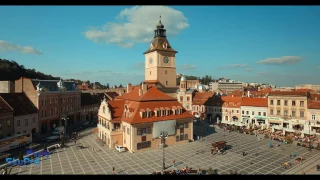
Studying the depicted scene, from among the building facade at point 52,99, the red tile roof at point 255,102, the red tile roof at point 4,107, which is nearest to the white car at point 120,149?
the building facade at point 52,99

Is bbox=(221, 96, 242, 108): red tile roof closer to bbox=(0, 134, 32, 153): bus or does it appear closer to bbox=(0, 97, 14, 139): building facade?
bbox=(0, 134, 32, 153): bus

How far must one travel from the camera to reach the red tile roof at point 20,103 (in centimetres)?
5112

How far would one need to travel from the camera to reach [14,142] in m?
44.1

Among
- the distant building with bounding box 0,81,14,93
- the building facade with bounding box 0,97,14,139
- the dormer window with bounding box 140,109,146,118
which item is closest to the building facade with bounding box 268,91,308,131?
the dormer window with bounding box 140,109,146,118

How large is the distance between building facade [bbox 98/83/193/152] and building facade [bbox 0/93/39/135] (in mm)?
17403

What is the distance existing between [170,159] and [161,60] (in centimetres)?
3147

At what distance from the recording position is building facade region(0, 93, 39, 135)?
5082cm

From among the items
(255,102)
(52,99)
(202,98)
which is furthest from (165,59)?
(52,99)

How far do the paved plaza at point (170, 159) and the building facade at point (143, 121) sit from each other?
1.87 meters

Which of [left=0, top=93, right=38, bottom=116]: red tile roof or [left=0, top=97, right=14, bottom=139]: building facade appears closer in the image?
[left=0, top=97, right=14, bottom=139]: building facade

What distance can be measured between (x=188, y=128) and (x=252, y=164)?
51.8 feet

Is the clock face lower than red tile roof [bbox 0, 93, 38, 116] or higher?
higher

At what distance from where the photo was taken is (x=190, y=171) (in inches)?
1291
